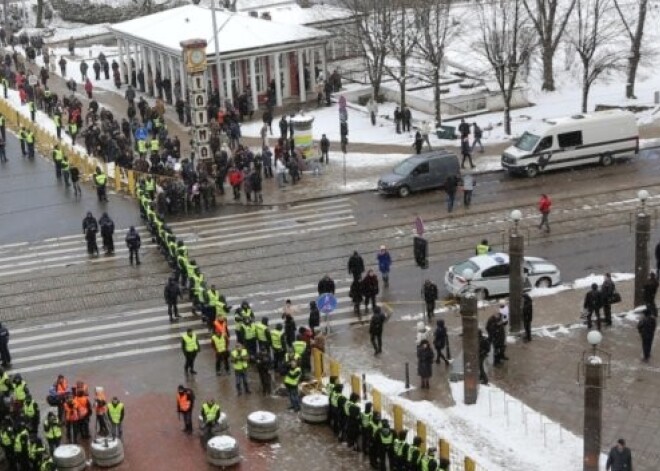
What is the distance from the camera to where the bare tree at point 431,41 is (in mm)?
59903

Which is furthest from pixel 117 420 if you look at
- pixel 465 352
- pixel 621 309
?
pixel 621 309

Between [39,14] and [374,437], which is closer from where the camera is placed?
[374,437]

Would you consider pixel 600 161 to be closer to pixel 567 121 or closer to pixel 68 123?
pixel 567 121

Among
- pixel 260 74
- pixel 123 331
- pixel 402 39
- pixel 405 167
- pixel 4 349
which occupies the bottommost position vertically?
pixel 123 331

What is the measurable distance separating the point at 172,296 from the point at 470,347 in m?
9.77

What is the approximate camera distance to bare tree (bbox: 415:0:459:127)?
197 feet

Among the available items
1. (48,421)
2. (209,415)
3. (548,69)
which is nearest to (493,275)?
(209,415)

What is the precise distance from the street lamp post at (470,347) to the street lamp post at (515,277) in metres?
3.24

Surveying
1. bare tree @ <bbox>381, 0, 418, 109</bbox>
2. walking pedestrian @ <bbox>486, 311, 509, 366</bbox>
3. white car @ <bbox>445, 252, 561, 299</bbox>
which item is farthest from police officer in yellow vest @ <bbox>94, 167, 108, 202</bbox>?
walking pedestrian @ <bbox>486, 311, 509, 366</bbox>

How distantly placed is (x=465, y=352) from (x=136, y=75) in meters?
41.2

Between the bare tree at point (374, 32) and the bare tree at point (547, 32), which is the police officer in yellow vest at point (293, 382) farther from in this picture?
the bare tree at point (547, 32)

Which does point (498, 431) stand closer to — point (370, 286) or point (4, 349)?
point (370, 286)

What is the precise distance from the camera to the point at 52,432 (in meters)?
29.2

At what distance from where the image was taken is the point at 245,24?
6450cm
